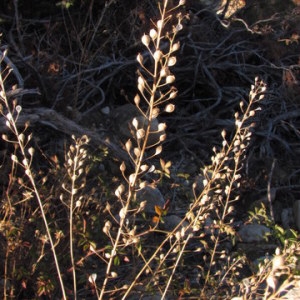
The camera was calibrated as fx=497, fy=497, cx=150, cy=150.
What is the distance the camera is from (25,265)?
239cm

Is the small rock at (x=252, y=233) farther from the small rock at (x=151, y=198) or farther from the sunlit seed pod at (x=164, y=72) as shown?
the sunlit seed pod at (x=164, y=72)

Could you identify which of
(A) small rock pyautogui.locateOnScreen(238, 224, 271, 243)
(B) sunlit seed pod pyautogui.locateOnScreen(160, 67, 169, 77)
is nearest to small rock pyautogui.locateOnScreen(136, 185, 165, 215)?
(A) small rock pyautogui.locateOnScreen(238, 224, 271, 243)

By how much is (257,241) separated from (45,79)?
7.01 feet

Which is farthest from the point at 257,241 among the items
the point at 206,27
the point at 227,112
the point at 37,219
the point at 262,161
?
the point at 206,27

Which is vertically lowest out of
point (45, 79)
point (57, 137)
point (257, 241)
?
point (257, 241)

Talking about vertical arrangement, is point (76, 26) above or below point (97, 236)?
above

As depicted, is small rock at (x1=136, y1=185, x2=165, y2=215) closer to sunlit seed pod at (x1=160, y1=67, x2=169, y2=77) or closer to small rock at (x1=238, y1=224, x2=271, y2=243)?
small rock at (x1=238, y1=224, x2=271, y2=243)

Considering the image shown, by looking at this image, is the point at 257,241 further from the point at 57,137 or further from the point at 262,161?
the point at 57,137

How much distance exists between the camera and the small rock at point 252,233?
351cm

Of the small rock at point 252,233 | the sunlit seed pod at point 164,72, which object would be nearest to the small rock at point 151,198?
the small rock at point 252,233

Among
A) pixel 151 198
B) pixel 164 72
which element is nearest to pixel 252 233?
pixel 151 198

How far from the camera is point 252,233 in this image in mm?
3562

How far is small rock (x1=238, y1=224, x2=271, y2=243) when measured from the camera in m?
3.51

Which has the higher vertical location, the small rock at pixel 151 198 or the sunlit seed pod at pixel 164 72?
the sunlit seed pod at pixel 164 72
